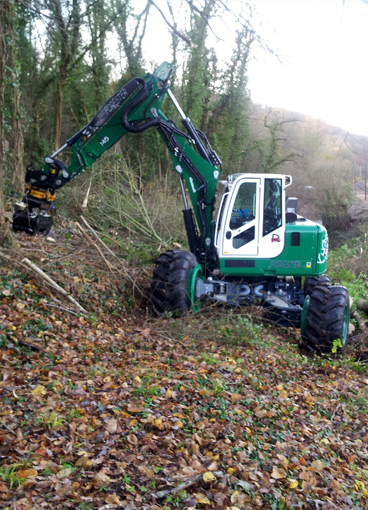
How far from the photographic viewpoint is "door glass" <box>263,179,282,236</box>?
8781mm

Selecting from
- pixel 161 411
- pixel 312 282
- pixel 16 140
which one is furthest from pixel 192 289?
pixel 16 140

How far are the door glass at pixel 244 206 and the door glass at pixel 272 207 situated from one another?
0.68 feet

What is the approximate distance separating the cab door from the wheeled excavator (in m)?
0.02

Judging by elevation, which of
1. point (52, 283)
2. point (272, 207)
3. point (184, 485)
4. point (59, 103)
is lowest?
point (184, 485)

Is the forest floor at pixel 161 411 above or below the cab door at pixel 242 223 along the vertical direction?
below

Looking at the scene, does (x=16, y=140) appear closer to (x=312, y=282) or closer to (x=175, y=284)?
(x=175, y=284)

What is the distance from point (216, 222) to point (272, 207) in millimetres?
1070

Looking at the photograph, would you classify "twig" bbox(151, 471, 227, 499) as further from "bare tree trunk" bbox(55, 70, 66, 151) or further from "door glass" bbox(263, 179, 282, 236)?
"bare tree trunk" bbox(55, 70, 66, 151)

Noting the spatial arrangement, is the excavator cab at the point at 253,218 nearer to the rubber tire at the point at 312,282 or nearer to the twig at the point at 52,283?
the rubber tire at the point at 312,282

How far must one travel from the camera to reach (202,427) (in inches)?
191

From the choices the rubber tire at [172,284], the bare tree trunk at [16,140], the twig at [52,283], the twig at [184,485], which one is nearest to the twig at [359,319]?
the rubber tire at [172,284]

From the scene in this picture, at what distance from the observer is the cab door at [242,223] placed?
8.85m

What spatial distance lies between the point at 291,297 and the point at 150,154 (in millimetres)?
13320

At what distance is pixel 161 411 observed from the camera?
503cm
